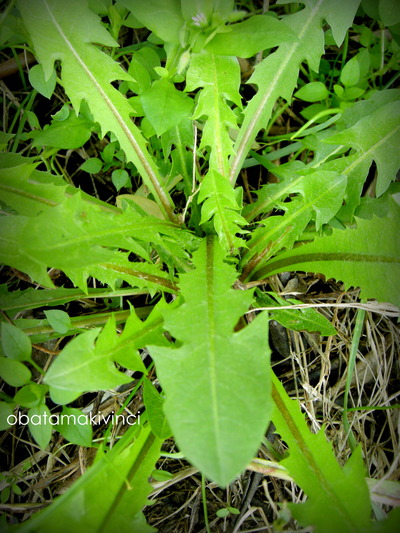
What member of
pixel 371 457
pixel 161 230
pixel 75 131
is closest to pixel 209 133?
pixel 161 230

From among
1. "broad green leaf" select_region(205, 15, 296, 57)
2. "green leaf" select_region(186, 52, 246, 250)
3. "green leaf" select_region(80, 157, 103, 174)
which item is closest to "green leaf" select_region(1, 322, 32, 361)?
"green leaf" select_region(186, 52, 246, 250)

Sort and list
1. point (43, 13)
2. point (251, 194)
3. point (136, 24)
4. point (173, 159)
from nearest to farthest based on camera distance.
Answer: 1. point (43, 13)
2. point (136, 24)
3. point (173, 159)
4. point (251, 194)

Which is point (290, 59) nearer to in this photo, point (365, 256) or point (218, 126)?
point (218, 126)

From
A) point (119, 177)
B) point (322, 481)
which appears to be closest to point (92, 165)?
point (119, 177)

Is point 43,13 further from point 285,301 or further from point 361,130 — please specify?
point 285,301

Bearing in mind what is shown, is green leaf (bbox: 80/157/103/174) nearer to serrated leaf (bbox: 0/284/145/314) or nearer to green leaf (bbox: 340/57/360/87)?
serrated leaf (bbox: 0/284/145/314)
